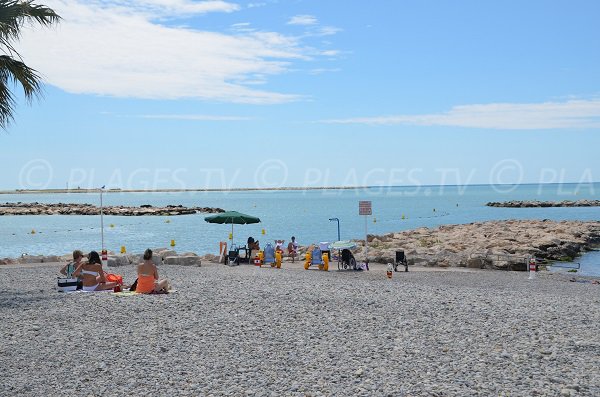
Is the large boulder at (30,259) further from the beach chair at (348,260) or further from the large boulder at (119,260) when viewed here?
the beach chair at (348,260)

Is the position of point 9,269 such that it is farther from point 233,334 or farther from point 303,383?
point 303,383

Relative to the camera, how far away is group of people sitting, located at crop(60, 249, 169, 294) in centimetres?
1437

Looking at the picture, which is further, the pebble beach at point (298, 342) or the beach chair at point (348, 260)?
the beach chair at point (348, 260)

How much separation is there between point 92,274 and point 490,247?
22495 mm

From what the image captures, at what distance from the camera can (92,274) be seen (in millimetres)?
14828

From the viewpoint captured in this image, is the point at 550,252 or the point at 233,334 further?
the point at 550,252

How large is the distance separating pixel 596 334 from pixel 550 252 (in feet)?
78.4

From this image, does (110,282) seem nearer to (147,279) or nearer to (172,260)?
(147,279)

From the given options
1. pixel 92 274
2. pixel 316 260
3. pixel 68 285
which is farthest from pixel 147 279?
pixel 316 260

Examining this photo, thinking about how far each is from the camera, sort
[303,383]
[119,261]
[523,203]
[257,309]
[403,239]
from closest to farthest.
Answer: [303,383], [257,309], [119,261], [403,239], [523,203]

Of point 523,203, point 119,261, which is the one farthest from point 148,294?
point 523,203

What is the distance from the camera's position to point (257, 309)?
12.4m

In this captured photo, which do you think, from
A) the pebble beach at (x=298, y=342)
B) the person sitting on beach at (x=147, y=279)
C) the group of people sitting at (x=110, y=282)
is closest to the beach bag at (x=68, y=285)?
the group of people sitting at (x=110, y=282)

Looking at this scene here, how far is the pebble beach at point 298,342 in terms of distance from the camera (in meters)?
7.62
